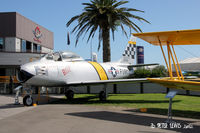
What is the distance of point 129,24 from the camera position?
20.6m

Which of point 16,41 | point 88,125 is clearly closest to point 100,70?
point 88,125

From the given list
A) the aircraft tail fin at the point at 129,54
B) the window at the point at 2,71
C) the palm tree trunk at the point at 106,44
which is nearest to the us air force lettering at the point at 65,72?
the aircraft tail fin at the point at 129,54

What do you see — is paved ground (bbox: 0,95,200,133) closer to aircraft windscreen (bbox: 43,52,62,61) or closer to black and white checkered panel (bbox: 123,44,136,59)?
aircraft windscreen (bbox: 43,52,62,61)

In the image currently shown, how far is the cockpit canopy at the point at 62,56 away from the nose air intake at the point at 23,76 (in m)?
1.47

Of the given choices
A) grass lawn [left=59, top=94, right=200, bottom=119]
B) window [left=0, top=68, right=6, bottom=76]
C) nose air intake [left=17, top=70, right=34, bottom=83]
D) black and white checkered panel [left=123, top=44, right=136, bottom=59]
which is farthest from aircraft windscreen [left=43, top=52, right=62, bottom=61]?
window [left=0, top=68, right=6, bottom=76]

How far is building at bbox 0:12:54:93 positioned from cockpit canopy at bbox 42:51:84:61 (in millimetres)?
15608

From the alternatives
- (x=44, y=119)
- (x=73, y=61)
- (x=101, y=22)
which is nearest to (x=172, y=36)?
(x=44, y=119)

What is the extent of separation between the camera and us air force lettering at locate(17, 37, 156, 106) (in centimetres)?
932

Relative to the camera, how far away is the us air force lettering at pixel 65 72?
9320 mm

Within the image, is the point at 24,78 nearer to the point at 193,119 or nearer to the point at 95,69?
the point at 95,69

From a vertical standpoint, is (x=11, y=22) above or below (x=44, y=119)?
above

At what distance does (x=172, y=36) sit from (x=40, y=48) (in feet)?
121

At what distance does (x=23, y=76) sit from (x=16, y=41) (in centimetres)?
2487

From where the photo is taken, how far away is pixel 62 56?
35.9ft
